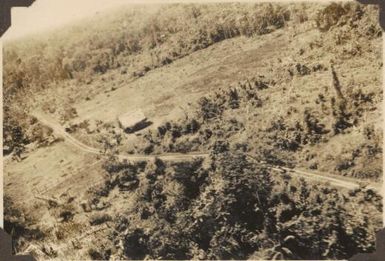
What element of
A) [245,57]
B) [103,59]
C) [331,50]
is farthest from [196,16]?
[331,50]

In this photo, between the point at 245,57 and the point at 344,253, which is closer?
the point at 344,253

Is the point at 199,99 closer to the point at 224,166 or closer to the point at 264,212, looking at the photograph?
the point at 224,166

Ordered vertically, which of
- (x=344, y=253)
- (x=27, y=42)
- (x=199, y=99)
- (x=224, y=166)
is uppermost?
(x=27, y=42)

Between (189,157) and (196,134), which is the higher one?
(196,134)
